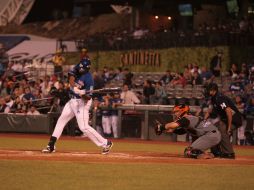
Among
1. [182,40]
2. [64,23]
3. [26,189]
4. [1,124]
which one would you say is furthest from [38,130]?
[64,23]

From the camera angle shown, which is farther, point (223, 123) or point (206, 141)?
point (223, 123)

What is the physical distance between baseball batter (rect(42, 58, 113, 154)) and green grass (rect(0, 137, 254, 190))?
187cm

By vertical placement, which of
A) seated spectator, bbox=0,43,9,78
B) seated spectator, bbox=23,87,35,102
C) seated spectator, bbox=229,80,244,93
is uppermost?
seated spectator, bbox=0,43,9,78

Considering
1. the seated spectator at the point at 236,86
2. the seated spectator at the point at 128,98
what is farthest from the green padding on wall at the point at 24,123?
the seated spectator at the point at 236,86

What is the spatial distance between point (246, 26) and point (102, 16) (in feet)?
46.8

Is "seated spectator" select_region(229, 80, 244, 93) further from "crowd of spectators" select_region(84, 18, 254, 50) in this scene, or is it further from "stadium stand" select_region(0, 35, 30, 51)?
"stadium stand" select_region(0, 35, 30, 51)

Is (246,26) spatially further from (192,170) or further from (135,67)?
(192,170)

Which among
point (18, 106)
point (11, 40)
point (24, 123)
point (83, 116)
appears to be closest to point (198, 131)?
point (83, 116)

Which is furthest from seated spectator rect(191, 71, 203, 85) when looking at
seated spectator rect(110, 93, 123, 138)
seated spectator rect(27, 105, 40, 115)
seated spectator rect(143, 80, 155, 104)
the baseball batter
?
the baseball batter

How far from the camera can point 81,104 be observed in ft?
43.9

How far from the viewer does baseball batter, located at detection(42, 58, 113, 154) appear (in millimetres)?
13312

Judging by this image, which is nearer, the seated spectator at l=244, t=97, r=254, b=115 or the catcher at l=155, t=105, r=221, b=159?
the catcher at l=155, t=105, r=221, b=159

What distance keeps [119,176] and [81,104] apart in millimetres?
3853

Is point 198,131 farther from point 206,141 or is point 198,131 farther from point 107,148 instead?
point 107,148
